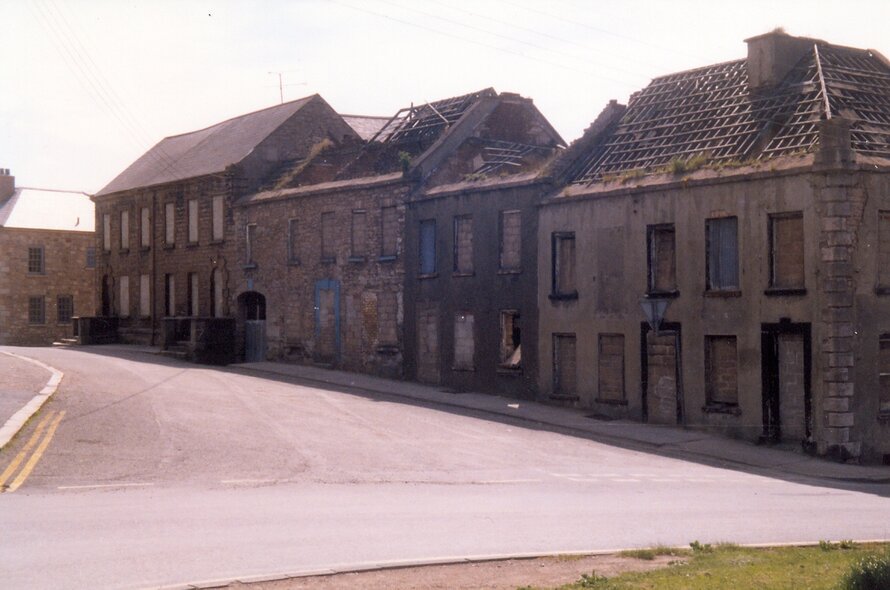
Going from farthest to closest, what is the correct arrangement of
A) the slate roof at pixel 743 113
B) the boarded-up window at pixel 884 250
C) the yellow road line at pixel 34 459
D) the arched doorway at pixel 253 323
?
the arched doorway at pixel 253 323 → the slate roof at pixel 743 113 → the boarded-up window at pixel 884 250 → the yellow road line at pixel 34 459

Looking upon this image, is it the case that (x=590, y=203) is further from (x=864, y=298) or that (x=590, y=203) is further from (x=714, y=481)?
(x=714, y=481)

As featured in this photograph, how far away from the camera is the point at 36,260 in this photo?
66625 mm

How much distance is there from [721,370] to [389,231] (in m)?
15.2

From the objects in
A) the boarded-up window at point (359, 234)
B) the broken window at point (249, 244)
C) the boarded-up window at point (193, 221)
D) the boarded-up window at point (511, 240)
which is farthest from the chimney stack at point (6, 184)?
the boarded-up window at point (511, 240)

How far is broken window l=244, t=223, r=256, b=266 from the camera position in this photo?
151ft

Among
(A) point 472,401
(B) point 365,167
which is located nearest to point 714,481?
(A) point 472,401

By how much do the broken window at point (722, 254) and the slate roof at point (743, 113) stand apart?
1.79 m

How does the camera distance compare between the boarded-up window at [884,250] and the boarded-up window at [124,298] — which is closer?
the boarded-up window at [884,250]

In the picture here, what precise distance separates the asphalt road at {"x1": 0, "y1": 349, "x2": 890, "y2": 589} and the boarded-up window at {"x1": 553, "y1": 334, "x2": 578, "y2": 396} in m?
4.67

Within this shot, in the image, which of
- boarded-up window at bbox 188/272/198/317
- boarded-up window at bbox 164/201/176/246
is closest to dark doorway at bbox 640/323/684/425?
boarded-up window at bbox 188/272/198/317

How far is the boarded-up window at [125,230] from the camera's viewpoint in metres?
57.4

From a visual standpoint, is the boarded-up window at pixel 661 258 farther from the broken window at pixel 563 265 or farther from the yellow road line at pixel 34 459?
the yellow road line at pixel 34 459

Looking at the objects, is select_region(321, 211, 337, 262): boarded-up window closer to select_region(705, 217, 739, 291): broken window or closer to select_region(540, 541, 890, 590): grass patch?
select_region(705, 217, 739, 291): broken window

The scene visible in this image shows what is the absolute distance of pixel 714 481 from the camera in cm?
1878
